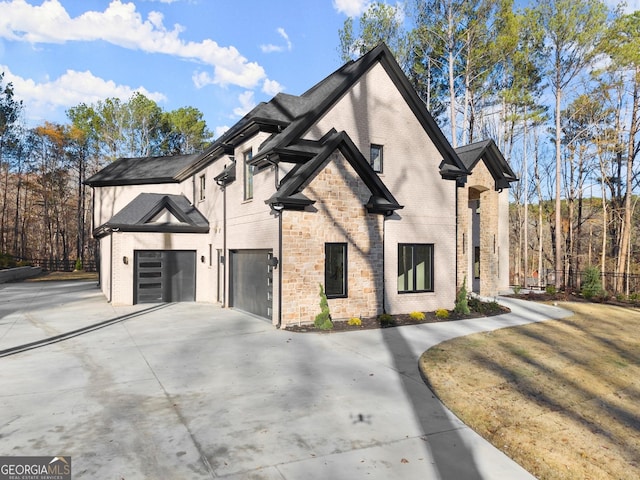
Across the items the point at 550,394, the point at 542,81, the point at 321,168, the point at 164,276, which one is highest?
the point at 542,81

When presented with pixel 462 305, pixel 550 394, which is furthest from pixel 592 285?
pixel 550 394

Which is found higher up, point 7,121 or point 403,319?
point 7,121

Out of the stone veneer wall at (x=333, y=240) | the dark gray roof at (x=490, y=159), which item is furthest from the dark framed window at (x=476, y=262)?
the stone veneer wall at (x=333, y=240)

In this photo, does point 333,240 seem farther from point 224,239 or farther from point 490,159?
point 490,159

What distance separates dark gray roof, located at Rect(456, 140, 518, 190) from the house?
0.07m

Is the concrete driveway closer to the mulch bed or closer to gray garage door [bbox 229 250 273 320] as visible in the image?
the mulch bed

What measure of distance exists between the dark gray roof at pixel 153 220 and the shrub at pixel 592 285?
1850 centimetres

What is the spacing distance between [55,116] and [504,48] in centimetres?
4216

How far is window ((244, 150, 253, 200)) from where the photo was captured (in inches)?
535

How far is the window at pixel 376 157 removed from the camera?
518 inches

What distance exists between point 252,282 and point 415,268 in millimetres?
5829

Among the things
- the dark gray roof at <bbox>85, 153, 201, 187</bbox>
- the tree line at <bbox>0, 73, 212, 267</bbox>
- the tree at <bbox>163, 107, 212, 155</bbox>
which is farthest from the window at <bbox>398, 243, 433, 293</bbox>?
the tree line at <bbox>0, 73, 212, 267</bbox>

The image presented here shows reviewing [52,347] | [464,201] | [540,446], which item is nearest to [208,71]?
[464,201]

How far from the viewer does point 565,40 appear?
73.8ft
